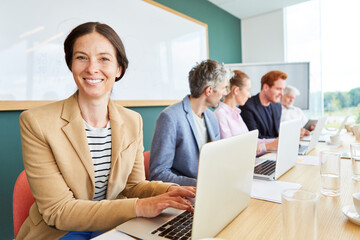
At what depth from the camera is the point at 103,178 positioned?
1.15 meters

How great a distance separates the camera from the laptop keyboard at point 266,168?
1279 millimetres

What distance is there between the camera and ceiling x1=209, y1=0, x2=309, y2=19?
4.29 meters

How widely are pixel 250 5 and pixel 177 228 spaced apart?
451cm

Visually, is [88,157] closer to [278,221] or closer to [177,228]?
[177,228]

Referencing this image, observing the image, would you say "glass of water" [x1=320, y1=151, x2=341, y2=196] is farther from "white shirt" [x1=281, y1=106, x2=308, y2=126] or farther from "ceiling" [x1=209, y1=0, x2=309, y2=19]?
"ceiling" [x1=209, y1=0, x2=309, y2=19]

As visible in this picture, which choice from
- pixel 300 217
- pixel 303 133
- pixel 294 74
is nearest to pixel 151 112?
pixel 303 133

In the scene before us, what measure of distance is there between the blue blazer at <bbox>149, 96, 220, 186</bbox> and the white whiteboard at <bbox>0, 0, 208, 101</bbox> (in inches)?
48.8

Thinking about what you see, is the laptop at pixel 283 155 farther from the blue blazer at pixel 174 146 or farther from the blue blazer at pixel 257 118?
the blue blazer at pixel 257 118

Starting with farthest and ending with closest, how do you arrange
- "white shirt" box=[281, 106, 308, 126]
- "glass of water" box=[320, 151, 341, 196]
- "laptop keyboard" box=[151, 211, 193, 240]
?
"white shirt" box=[281, 106, 308, 126]
"glass of water" box=[320, 151, 341, 196]
"laptop keyboard" box=[151, 211, 193, 240]

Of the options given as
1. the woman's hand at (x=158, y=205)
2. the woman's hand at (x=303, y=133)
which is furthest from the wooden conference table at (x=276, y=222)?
the woman's hand at (x=303, y=133)

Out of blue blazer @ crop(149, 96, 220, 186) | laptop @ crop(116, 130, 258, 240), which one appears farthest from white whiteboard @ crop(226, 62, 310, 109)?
laptop @ crop(116, 130, 258, 240)

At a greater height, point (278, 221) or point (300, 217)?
point (300, 217)

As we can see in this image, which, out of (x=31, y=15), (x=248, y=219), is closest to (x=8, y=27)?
(x=31, y=15)

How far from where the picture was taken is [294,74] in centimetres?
441
